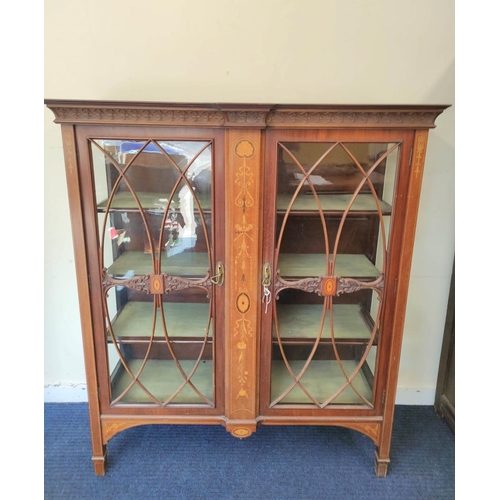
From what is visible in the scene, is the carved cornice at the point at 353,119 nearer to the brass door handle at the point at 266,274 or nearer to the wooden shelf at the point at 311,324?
the brass door handle at the point at 266,274

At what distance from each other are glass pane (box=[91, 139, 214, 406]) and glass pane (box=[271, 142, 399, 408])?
0.79 ft

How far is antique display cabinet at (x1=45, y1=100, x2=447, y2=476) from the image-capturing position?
43.3 inches

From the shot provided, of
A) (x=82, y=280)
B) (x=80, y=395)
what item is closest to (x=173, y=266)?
(x=82, y=280)

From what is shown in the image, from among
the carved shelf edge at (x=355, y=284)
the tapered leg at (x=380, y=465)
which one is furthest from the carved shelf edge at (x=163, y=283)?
the tapered leg at (x=380, y=465)

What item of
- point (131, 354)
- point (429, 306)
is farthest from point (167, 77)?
point (429, 306)

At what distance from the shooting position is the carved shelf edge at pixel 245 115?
1.05m

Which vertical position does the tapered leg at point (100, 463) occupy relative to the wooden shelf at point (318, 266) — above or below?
below

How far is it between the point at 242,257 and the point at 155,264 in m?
0.27

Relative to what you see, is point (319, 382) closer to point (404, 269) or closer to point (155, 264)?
point (404, 269)

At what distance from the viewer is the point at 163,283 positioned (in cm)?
121

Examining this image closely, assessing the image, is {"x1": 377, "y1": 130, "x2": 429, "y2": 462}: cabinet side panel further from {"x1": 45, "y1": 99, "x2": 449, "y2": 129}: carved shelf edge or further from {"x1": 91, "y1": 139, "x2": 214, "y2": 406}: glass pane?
{"x1": 91, "y1": 139, "x2": 214, "y2": 406}: glass pane

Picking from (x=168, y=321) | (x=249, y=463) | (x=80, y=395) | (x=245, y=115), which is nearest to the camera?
(x=245, y=115)

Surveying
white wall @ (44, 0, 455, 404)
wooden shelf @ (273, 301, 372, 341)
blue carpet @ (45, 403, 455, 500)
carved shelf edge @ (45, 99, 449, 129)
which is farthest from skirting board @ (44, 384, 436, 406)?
carved shelf edge @ (45, 99, 449, 129)

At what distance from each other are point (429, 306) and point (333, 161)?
87 cm
